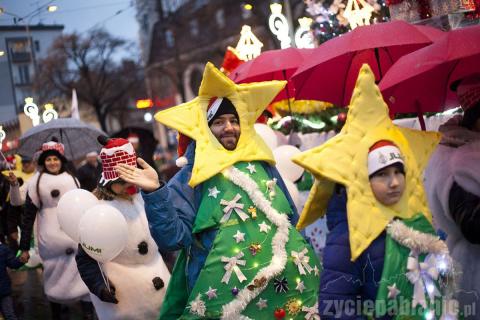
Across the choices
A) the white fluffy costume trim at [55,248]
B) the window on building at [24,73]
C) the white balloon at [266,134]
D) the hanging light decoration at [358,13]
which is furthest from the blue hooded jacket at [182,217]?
the window on building at [24,73]

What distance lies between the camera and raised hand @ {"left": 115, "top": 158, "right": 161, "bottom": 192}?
381cm

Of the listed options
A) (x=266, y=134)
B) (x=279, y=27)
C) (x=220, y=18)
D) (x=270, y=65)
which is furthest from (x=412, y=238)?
(x=220, y=18)

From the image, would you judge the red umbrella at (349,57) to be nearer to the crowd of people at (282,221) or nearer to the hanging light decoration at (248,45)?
the crowd of people at (282,221)

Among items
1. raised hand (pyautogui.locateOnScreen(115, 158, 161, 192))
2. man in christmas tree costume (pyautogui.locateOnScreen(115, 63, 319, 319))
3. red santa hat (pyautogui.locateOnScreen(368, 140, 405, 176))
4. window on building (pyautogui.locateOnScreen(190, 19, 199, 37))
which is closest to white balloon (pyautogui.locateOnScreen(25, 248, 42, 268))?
man in christmas tree costume (pyautogui.locateOnScreen(115, 63, 319, 319))

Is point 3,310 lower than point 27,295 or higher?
higher

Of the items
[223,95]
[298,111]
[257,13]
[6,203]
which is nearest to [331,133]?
[298,111]

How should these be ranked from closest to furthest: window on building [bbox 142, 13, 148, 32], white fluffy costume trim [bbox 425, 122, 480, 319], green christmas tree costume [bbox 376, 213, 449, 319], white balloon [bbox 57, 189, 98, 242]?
1. green christmas tree costume [bbox 376, 213, 449, 319]
2. white fluffy costume trim [bbox 425, 122, 480, 319]
3. white balloon [bbox 57, 189, 98, 242]
4. window on building [bbox 142, 13, 148, 32]

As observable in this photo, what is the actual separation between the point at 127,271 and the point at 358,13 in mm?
3769

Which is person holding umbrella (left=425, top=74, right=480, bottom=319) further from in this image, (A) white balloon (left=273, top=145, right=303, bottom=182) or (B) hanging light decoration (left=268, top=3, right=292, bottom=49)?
(B) hanging light decoration (left=268, top=3, right=292, bottom=49)

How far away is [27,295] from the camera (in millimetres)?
10141

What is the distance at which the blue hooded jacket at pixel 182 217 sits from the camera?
3.83m

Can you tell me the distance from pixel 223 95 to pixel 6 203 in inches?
334

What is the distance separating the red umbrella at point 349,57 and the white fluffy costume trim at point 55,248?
324cm

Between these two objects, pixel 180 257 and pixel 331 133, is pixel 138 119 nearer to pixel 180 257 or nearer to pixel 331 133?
pixel 331 133
